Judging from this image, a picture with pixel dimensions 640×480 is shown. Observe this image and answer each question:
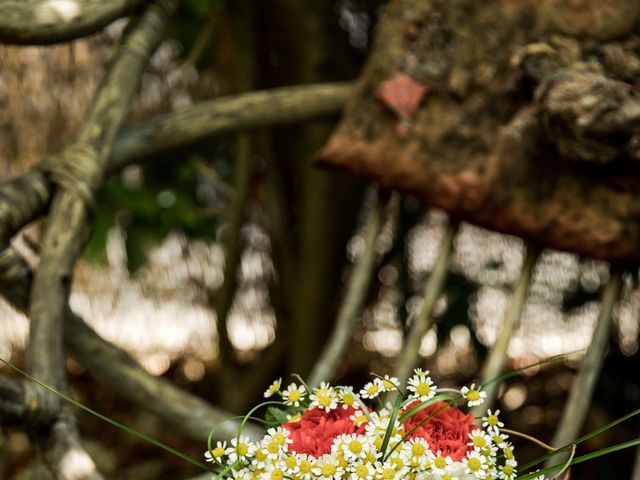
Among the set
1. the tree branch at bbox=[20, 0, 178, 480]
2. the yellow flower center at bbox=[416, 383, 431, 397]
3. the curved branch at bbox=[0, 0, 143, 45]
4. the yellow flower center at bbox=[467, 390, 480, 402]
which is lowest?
the tree branch at bbox=[20, 0, 178, 480]

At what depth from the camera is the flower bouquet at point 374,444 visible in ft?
2.08

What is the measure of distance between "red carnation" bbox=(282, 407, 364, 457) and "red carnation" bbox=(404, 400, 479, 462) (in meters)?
0.05

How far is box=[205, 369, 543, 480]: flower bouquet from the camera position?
635 millimetres

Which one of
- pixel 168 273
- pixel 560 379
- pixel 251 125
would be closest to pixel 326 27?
pixel 251 125

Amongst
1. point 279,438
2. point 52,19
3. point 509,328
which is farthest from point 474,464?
point 52,19

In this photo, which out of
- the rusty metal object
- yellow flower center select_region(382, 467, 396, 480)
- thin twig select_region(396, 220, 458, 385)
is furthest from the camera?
thin twig select_region(396, 220, 458, 385)

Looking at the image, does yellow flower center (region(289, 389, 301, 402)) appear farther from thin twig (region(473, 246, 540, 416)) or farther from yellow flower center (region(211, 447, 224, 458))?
thin twig (region(473, 246, 540, 416))

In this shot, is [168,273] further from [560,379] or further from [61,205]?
[61,205]

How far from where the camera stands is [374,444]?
2.14ft

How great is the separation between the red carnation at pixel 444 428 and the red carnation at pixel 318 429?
5 cm

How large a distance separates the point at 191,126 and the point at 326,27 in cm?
54

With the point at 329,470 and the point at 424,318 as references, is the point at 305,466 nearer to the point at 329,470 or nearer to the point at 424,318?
the point at 329,470

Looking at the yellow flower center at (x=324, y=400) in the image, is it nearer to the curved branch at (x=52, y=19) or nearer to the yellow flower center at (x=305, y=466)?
the yellow flower center at (x=305, y=466)

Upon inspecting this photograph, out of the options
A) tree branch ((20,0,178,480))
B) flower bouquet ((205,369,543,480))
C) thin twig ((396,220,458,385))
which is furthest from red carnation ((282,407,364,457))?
thin twig ((396,220,458,385))
